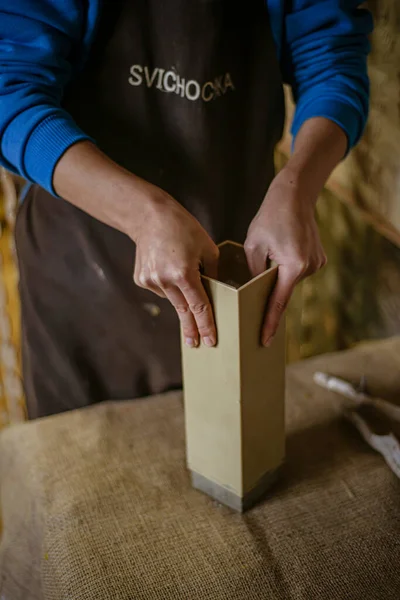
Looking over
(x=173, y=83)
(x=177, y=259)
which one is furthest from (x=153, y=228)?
(x=173, y=83)

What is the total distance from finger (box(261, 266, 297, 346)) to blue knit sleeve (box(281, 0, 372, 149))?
244 mm

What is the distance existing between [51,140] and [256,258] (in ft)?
0.86

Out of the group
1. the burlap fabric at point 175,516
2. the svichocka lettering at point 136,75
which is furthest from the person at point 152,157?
the burlap fabric at point 175,516

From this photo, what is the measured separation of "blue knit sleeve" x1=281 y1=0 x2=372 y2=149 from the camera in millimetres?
830

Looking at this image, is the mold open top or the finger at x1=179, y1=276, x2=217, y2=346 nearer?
the finger at x1=179, y1=276, x2=217, y2=346

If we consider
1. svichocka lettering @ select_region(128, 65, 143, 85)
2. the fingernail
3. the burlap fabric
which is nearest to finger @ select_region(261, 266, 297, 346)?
the fingernail

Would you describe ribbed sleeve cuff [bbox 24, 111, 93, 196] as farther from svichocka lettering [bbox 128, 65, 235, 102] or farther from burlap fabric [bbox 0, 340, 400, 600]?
burlap fabric [bbox 0, 340, 400, 600]

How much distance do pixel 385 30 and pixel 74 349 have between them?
0.69 metres

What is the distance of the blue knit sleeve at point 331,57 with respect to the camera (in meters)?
0.83

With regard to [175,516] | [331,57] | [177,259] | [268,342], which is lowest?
[175,516]

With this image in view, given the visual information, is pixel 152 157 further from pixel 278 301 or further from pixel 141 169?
pixel 278 301

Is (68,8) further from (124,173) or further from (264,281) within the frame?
(264,281)

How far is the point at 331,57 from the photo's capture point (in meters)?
0.85

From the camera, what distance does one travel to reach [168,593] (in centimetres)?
67
